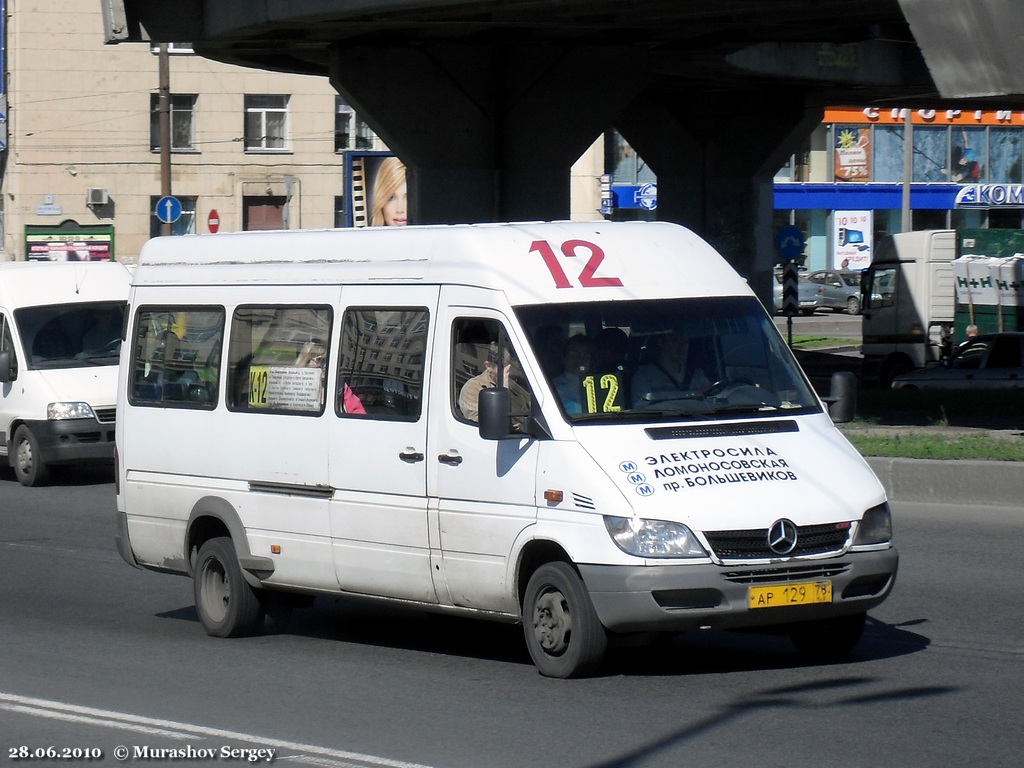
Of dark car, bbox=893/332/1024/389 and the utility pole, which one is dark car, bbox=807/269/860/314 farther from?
dark car, bbox=893/332/1024/389

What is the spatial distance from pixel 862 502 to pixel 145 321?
192 inches

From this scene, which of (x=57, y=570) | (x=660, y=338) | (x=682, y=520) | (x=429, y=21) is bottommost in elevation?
(x=57, y=570)

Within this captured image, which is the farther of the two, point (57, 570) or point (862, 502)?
point (57, 570)

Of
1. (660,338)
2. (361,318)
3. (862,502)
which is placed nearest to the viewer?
(862,502)

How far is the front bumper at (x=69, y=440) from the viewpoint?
1805cm

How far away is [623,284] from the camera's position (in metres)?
8.26

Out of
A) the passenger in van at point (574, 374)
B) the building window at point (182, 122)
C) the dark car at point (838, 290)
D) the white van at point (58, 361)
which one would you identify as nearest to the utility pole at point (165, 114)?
the white van at point (58, 361)

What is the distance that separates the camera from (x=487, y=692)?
760cm

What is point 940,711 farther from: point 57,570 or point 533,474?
point 57,570

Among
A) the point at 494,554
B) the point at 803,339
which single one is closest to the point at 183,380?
the point at 494,554

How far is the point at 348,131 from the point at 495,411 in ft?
161

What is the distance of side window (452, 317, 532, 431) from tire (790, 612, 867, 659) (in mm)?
1802

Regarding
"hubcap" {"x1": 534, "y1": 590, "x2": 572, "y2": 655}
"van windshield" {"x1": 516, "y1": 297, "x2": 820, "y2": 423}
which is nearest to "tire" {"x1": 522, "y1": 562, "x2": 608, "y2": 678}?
"hubcap" {"x1": 534, "y1": 590, "x2": 572, "y2": 655}

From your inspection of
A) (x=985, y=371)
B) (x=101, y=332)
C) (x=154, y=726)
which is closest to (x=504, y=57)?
(x=101, y=332)
